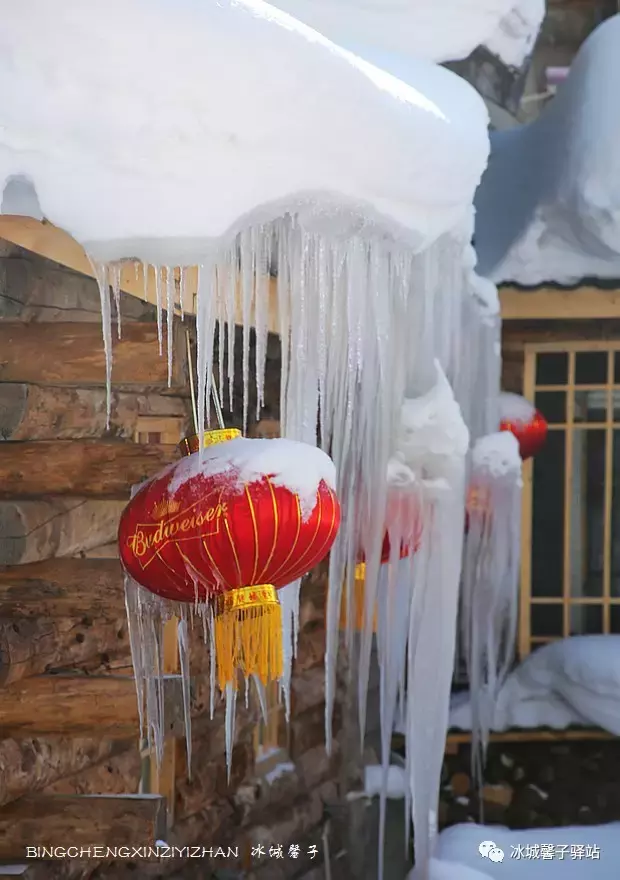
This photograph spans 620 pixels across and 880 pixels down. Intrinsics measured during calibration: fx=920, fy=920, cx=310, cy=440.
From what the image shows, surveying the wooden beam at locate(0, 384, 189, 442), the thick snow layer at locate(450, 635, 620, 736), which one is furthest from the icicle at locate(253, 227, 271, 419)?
the thick snow layer at locate(450, 635, 620, 736)

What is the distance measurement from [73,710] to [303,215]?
179cm

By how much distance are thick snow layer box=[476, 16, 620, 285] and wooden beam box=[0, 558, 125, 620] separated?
344 centimetres

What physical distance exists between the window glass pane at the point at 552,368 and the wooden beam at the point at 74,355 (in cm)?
427

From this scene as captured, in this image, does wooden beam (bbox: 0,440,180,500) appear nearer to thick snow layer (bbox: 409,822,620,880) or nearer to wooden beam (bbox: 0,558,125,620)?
wooden beam (bbox: 0,558,125,620)

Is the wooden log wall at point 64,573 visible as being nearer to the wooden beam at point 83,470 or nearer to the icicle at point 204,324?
the wooden beam at point 83,470

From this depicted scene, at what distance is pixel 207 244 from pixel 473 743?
5005 millimetres

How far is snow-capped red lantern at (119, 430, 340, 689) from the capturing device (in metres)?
2.29

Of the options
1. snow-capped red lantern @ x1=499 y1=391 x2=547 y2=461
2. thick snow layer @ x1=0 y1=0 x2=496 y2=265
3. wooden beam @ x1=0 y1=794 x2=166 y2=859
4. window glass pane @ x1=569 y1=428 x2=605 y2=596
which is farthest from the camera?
window glass pane @ x1=569 y1=428 x2=605 y2=596

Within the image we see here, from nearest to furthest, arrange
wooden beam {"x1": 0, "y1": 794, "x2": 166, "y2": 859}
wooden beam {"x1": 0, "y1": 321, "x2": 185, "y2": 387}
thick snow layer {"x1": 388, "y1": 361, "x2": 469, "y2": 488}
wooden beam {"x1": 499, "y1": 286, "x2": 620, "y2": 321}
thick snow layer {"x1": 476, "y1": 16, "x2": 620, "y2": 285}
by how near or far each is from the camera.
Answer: wooden beam {"x1": 0, "y1": 321, "x2": 185, "y2": 387}
wooden beam {"x1": 0, "y1": 794, "x2": 166, "y2": 859}
thick snow layer {"x1": 388, "y1": 361, "x2": 469, "y2": 488}
thick snow layer {"x1": 476, "y1": 16, "x2": 620, "y2": 285}
wooden beam {"x1": 499, "y1": 286, "x2": 620, "y2": 321}

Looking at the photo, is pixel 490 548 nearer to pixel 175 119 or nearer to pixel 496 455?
pixel 496 455

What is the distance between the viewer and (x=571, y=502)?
679 cm

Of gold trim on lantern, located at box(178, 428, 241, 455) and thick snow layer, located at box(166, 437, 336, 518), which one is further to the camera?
gold trim on lantern, located at box(178, 428, 241, 455)

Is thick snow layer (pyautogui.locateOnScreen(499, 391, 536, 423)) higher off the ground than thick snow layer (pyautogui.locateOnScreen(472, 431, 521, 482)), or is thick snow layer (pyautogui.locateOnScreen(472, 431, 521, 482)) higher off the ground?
thick snow layer (pyautogui.locateOnScreen(499, 391, 536, 423))

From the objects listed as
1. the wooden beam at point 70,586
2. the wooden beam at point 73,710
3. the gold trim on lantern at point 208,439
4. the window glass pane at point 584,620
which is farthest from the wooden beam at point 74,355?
the window glass pane at point 584,620
